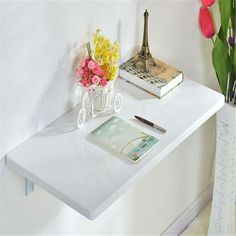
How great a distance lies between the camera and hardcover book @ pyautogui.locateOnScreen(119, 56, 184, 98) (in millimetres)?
1833

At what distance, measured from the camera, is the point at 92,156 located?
1.62 meters

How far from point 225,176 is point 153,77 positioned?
646mm

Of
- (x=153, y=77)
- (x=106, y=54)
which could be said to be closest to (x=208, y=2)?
(x=153, y=77)

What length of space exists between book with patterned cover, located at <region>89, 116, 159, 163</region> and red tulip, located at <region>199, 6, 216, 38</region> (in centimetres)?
50

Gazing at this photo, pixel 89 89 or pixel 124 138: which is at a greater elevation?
pixel 89 89

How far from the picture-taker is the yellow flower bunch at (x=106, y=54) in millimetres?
1671

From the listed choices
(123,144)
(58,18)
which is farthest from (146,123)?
(58,18)

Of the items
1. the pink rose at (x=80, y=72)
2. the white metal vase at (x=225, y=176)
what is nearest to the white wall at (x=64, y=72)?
the pink rose at (x=80, y=72)

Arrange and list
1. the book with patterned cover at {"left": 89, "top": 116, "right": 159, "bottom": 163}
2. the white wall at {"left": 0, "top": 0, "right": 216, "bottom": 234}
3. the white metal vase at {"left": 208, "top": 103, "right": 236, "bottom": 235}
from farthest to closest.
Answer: the white metal vase at {"left": 208, "top": 103, "right": 236, "bottom": 235}, the book with patterned cover at {"left": 89, "top": 116, "right": 159, "bottom": 163}, the white wall at {"left": 0, "top": 0, "right": 216, "bottom": 234}

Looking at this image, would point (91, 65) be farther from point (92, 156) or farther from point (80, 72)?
point (92, 156)

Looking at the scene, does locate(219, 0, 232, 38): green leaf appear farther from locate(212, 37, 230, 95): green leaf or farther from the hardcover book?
the hardcover book

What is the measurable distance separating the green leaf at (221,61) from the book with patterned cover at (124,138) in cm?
52

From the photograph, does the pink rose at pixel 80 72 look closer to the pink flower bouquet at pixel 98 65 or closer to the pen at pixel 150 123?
the pink flower bouquet at pixel 98 65

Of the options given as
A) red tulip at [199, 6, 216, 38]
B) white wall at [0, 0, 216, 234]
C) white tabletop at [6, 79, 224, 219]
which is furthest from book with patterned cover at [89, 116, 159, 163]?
red tulip at [199, 6, 216, 38]
